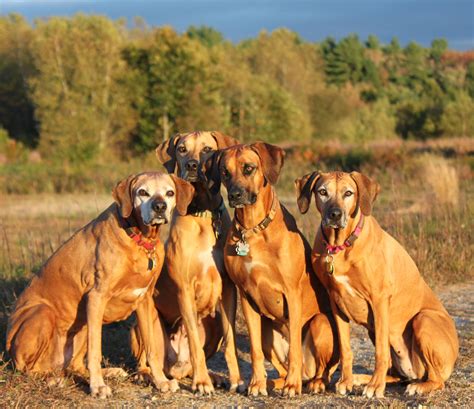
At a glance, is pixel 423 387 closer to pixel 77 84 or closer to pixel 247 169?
pixel 247 169

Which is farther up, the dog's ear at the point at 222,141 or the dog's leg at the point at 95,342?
the dog's ear at the point at 222,141

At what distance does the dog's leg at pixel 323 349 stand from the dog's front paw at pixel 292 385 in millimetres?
181

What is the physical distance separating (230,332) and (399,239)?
4485mm

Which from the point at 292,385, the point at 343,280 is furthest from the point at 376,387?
the point at 343,280

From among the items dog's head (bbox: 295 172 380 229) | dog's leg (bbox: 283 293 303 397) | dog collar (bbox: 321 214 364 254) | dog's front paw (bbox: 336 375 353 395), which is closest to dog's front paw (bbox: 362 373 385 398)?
dog's front paw (bbox: 336 375 353 395)

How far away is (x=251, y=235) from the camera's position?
575 cm

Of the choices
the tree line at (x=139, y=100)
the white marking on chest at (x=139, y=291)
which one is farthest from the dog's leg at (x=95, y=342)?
the tree line at (x=139, y=100)

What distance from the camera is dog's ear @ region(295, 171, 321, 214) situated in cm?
576

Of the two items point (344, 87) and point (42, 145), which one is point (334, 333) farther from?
point (344, 87)

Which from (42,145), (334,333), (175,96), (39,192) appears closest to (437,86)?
(175,96)

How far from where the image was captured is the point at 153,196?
5703mm

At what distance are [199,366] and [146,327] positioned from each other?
503mm

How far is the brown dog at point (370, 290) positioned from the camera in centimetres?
561

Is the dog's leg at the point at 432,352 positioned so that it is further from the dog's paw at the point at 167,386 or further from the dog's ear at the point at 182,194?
the dog's ear at the point at 182,194
